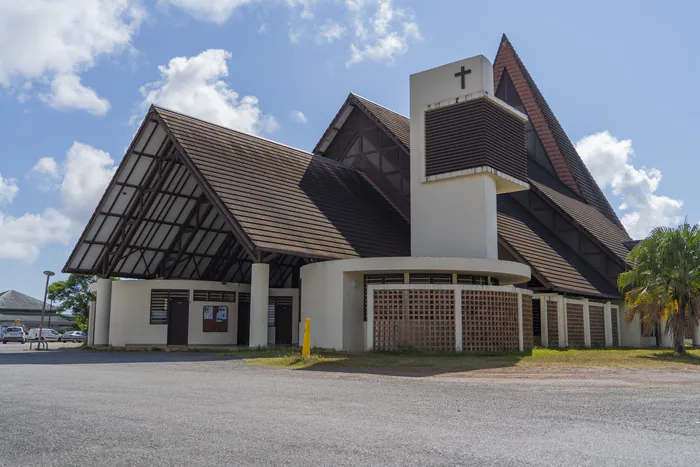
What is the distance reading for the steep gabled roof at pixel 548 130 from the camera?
4134 cm

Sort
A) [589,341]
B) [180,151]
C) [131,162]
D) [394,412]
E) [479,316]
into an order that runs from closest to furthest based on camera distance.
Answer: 1. [394,412]
2. [479,316]
3. [180,151]
4. [131,162]
5. [589,341]

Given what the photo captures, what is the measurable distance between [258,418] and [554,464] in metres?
3.66

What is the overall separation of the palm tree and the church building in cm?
395

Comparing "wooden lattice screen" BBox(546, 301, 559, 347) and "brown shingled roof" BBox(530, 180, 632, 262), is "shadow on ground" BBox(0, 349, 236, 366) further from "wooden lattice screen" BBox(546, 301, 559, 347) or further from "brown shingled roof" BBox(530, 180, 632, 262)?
"brown shingled roof" BBox(530, 180, 632, 262)

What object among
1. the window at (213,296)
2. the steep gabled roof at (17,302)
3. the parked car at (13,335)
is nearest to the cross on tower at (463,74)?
the window at (213,296)

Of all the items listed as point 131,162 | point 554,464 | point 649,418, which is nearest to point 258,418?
point 554,464

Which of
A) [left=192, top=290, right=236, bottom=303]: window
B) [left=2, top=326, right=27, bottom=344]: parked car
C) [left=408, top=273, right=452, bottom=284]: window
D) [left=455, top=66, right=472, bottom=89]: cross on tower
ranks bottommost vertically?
[left=2, top=326, right=27, bottom=344]: parked car

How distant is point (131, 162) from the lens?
1068 inches

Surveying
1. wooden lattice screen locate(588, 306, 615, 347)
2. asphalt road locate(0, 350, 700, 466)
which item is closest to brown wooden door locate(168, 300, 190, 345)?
asphalt road locate(0, 350, 700, 466)

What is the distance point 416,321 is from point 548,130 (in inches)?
972

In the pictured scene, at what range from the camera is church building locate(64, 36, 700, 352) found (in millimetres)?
21969

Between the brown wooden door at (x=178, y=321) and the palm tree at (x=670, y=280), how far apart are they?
18.7 meters

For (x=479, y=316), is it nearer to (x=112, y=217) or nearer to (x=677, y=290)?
(x=677, y=290)

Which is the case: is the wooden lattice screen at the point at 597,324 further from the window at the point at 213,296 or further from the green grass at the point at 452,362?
the window at the point at 213,296
